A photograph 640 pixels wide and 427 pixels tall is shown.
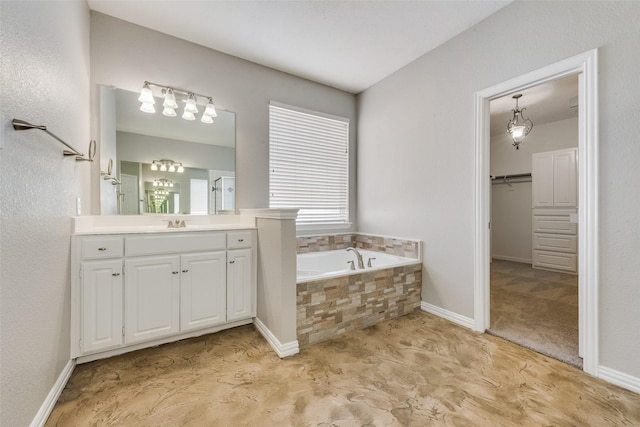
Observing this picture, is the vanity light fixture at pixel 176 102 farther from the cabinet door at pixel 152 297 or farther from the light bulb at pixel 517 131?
the light bulb at pixel 517 131

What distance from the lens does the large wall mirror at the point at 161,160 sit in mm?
2270

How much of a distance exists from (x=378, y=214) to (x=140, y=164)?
8.44 feet

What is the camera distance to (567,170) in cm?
432

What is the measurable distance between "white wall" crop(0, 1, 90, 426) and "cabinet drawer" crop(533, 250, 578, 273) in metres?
6.06

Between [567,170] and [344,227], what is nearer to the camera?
[344,227]

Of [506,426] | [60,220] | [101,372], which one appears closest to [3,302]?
[60,220]

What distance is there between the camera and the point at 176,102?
2498mm

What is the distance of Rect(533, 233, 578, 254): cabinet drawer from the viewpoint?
4.25 meters

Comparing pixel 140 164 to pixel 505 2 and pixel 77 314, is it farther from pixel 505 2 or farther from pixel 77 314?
pixel 505 2

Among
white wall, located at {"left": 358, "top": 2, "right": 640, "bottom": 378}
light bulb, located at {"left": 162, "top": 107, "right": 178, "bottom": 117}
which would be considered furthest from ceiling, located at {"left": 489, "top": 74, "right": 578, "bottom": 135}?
light bulb, located at {"left": 162, "top": 107, "right": 178, "bottom": 117}

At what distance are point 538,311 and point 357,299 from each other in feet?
6.30

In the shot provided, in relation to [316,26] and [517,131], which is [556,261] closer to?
[517,131]

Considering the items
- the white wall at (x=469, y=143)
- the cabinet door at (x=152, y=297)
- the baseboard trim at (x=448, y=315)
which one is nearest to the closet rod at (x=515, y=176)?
the white wall at (x=469, y=143)

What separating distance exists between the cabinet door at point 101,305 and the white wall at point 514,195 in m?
6.19
